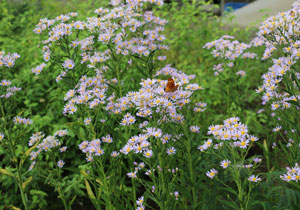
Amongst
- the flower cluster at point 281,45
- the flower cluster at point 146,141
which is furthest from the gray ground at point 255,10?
the flower cluster at point 146,141

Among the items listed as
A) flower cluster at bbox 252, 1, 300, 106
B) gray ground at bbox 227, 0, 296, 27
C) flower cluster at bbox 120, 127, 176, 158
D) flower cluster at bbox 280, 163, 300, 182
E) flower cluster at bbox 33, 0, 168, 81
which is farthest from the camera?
gray ground at bbox 227, 0, 296, 27

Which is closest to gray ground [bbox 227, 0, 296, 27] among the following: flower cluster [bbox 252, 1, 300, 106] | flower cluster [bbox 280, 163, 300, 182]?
flower cluster [bbox 252, 1, 300, 106]

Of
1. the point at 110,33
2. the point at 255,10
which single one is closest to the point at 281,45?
the point at 110,33

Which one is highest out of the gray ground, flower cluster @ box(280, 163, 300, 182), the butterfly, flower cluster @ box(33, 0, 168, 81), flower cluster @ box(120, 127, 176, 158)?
flower cluster @ box(33, 0, 168, 81)

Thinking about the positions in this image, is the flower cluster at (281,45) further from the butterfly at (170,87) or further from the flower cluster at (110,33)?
the flower cluster at (110,33)

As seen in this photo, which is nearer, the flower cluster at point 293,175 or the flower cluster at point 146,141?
the flower cluster at point 146,141

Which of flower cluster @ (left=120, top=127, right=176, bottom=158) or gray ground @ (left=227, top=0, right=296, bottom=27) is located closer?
flower cluster @ (left=120, top=127, right=176, bottom=158)

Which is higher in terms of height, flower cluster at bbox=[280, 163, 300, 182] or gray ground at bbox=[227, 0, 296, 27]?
flower cluster at bbox=[280, 163, 300, 182]

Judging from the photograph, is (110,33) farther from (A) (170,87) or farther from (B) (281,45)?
(B) (281,45)

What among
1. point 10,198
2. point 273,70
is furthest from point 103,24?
point 10,198

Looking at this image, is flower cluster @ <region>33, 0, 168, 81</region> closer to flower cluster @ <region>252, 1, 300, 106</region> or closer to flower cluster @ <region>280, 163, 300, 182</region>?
flower cluster @ <region>252, 1, 300, 106</region>

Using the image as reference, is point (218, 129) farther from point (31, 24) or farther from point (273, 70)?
point (31, 24)

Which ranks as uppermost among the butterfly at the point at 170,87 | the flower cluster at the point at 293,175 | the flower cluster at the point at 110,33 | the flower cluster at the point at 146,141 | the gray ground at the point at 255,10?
the flower cluster at the point at 110,33

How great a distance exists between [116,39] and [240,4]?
9.07m
